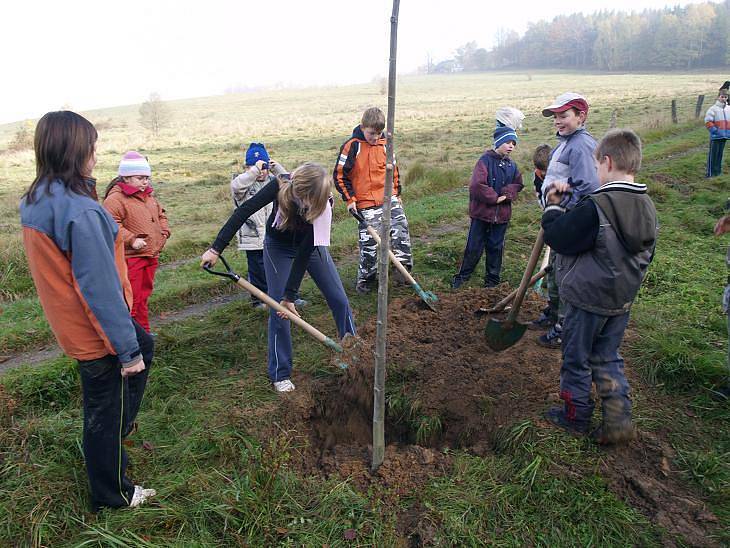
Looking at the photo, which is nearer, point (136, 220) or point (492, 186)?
point (136, 220)

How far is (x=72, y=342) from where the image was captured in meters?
2.49

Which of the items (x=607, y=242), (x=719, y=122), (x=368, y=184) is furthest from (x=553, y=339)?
(x=719, y=122)

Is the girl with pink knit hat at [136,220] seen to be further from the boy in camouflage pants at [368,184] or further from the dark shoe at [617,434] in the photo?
the dark shoe at [617,434]

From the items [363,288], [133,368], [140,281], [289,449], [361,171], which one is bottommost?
[289,449]

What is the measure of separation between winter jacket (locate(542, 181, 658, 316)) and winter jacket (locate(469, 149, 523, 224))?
2712 mm

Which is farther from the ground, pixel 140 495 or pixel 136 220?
pixel 136 220

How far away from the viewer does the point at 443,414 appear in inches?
151

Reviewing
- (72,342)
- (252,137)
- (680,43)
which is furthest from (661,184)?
(680,43)

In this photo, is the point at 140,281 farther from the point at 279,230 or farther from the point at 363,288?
the point at 363,288

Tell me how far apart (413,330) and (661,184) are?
8200 mm

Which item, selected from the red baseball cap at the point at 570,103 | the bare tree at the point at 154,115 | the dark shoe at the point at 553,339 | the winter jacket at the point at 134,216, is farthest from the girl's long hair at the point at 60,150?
the bare tree at the point at 154,115

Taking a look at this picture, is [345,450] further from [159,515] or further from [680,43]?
[680,43]

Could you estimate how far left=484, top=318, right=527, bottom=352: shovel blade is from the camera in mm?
4328

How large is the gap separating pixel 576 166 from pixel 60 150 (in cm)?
352
